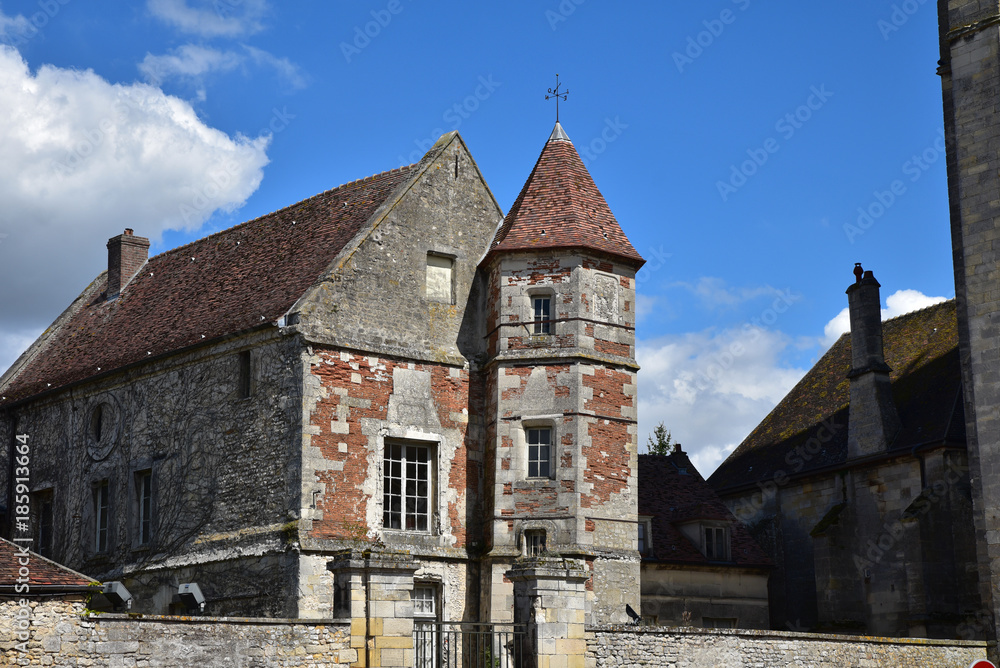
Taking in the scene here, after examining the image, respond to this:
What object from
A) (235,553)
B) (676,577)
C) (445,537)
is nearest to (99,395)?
(235,553)

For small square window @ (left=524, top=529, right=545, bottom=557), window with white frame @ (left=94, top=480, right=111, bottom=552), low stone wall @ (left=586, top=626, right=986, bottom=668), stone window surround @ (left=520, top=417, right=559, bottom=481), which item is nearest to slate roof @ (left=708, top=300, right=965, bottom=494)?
low stone wall @ (left=586, top=626, right=986, bottom=668)

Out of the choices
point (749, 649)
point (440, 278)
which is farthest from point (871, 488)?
point (440, 278)

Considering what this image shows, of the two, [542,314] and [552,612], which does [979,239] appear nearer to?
[542,314]

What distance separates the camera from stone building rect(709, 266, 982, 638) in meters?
28.3

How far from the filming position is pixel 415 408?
25375 mm

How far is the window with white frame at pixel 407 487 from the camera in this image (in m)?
24.8

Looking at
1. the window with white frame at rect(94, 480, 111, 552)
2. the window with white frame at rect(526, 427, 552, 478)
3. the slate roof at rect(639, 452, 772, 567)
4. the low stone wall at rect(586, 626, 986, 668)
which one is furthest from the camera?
the slate roof at rect(639, 452, 772, 567)

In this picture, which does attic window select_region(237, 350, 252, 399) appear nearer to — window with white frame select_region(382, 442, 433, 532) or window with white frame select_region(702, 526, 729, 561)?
window with white frame select_region(382, 442, 433, 532)

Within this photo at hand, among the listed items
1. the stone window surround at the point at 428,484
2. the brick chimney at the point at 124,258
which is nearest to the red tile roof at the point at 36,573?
the stone window surround at the point at 428,484

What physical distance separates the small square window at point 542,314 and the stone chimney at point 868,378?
9.71 m

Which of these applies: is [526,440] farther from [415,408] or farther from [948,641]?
[948,641]

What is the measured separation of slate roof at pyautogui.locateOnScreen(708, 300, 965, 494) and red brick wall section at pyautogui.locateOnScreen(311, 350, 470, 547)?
11.3m

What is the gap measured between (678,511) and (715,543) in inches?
47.3

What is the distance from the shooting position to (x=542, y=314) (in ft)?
85.2
